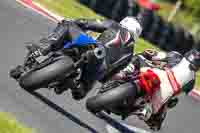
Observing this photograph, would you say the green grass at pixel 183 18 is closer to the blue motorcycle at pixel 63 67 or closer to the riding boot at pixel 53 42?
the blue motorcycle at pixel 63 67

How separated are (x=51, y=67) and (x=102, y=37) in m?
1.22

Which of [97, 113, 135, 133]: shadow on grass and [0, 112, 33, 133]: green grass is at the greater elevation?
[0, 112, 33, 133]: green grass

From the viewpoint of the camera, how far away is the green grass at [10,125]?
923cm

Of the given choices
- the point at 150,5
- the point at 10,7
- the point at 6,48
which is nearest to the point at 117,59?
the point at 6,48

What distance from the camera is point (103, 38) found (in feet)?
37.5

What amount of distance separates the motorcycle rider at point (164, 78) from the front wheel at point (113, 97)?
180 millimetres

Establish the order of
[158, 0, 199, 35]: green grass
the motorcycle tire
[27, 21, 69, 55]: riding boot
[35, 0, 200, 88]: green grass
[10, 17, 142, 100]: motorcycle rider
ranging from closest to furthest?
the motorcycle tire → [27, 21, 69, 55]: riding boot → [10, 17, 142, 100]: motorcycle rider → [35, 0, 200, 88]: green grass → [158, 0, 199, 35]: green grass

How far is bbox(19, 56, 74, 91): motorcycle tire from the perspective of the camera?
34.6 ft

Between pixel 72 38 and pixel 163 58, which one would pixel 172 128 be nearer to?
pixel 163 58

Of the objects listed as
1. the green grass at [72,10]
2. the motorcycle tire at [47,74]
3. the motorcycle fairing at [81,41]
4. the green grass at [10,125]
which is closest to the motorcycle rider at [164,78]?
the motorcycle fairing at [81,41]

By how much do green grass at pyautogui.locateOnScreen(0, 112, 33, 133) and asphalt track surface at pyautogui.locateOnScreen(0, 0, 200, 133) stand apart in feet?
0.95

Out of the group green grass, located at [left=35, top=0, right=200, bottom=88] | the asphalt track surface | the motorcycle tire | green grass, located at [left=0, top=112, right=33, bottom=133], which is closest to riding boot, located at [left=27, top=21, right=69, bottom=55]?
the motorcycle tire

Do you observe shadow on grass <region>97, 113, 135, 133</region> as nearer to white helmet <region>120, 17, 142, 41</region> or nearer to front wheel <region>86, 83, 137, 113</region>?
front wheel <region>86, 83, 137, 113</region>

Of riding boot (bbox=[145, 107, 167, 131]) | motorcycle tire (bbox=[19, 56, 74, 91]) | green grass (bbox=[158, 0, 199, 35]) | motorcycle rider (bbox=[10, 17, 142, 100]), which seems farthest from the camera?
green grass (bbox=[158, 0, 199, 35])
